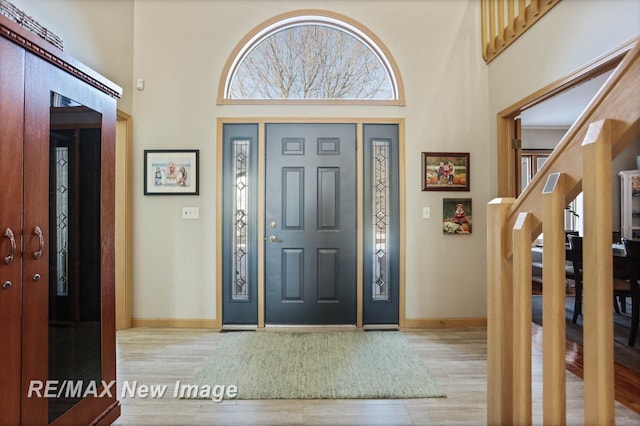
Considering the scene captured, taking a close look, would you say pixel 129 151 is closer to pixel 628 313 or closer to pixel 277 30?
pixel 277 30

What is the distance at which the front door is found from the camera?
3.06 m

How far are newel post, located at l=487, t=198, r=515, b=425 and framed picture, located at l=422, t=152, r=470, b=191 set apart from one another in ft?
6.38

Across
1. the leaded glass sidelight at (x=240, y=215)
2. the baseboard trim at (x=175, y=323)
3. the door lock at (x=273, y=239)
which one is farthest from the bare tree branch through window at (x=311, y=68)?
the baseboard trim at (x=175, y=323)

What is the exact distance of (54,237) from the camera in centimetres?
133

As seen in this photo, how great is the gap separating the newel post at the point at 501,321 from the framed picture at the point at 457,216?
1.98 metres

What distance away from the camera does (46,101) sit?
4.15 ft

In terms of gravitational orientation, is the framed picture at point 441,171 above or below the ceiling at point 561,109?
below

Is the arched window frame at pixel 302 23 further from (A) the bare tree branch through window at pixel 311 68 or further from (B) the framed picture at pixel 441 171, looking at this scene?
(B) the framed picture at pixel 441 171

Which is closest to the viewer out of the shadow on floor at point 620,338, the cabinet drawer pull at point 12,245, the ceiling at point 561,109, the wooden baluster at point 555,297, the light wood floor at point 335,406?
the wooden baluster at point 555,297

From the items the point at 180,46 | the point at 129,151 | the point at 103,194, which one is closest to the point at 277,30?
the point at 180,46

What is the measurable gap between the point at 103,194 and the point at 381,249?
235 cm

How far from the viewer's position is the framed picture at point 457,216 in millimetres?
3096

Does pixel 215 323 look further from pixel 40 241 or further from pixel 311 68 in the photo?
pixel 311 68

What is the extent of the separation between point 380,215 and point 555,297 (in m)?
2.17
